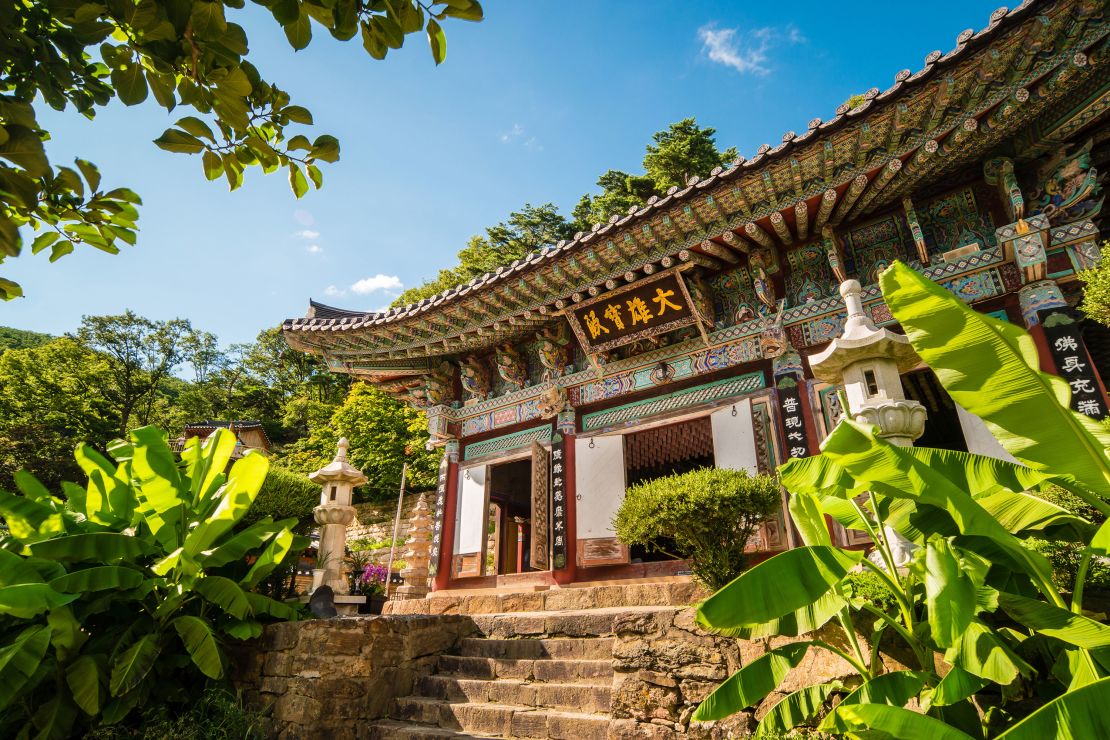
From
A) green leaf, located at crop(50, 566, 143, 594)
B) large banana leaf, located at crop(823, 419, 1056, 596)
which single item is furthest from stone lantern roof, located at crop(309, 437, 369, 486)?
large banana leaf, located at crop(823, 419, 1056, 596)

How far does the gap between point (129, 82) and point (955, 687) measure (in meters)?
3.85

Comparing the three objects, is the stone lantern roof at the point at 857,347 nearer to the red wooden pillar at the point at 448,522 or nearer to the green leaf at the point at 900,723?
the green leaf at the point at 900,723

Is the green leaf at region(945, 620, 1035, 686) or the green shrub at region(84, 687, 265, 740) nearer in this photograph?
the green leaf at region(945, 620, 1035, 686)

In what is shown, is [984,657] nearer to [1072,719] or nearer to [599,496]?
[1072,719]

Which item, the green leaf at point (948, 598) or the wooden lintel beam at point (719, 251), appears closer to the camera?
the green leaf at point (948, 598)

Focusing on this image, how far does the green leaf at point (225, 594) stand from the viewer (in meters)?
5.02

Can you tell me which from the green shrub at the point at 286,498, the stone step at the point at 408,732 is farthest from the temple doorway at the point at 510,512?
the stone step at the point at 408,732

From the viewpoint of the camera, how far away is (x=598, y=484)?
8.59 meters

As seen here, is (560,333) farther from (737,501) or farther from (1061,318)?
(1061,318)

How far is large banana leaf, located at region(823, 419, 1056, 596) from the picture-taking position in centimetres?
240

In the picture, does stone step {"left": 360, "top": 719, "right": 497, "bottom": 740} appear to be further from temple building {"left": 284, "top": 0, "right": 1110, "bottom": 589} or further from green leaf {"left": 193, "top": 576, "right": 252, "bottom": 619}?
temple building {"left": 284, "top": 0, "right": 1110, "bottom": 589}

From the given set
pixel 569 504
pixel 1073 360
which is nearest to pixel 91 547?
pixel 569 504

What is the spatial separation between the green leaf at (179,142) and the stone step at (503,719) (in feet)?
13.9

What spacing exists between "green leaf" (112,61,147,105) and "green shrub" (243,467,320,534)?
20.0ft
